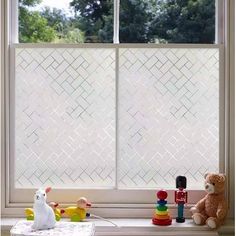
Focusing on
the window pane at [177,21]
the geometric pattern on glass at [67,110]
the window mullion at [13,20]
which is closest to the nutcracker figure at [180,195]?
the geometric pattern on glass at [67,110]

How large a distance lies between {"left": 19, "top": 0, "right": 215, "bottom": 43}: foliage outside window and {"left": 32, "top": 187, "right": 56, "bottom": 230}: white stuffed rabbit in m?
0.73

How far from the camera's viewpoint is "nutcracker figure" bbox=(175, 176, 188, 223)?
2074mm

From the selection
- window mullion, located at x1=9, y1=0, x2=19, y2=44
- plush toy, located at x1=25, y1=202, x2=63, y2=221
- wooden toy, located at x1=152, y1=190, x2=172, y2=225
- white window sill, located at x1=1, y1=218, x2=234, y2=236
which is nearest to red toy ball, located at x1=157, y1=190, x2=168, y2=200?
wooden toy, located at x1=152, y1=190, x2=172, y2=225

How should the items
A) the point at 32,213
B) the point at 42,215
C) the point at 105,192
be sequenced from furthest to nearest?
the point at 105,192 → the point at 32,213 → the point at 42,215

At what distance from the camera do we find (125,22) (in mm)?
2203

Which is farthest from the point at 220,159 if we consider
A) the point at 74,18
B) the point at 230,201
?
the point at 74,18

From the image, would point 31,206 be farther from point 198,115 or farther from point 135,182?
point 198,115

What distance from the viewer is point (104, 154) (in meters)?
2.20

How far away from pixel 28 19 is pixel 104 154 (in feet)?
2.25

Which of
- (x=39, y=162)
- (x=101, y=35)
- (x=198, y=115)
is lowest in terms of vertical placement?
(x=39, y=162)

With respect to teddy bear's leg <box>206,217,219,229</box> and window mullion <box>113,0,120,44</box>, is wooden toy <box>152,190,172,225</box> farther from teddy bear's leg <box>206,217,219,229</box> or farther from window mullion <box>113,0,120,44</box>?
window mullion <box>113,0,120,44</box>

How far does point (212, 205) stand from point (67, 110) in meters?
0.74

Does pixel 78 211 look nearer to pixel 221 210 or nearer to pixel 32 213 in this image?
pixel 32 213

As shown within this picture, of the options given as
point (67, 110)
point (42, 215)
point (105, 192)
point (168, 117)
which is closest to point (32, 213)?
point (42, 215)
